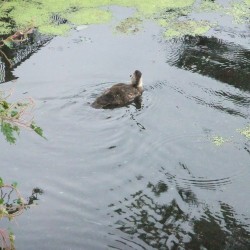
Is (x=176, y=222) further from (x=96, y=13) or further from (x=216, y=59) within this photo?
(x=96, y=13)

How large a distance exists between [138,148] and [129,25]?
333 centimetres

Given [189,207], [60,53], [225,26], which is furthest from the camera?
[225,26]

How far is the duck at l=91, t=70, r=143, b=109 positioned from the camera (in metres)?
5.65

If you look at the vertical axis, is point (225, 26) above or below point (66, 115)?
above

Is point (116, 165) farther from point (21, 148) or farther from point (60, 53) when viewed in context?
point (60, 53)

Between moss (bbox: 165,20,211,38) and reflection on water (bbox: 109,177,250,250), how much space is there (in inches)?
144

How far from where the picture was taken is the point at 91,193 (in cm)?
439

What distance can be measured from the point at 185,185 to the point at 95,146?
114 centimetres

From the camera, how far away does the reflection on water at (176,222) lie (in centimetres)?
382

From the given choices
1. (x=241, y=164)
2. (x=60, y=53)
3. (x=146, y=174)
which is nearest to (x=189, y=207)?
(x=146, y=174)

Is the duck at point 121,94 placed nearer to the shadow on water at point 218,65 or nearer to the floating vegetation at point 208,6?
the shadow on water at point 218,65

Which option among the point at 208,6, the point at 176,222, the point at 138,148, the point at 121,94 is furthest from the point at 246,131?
the point at 208,6

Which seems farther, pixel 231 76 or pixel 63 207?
pixel 231 76

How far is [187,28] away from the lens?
24.7 ft
